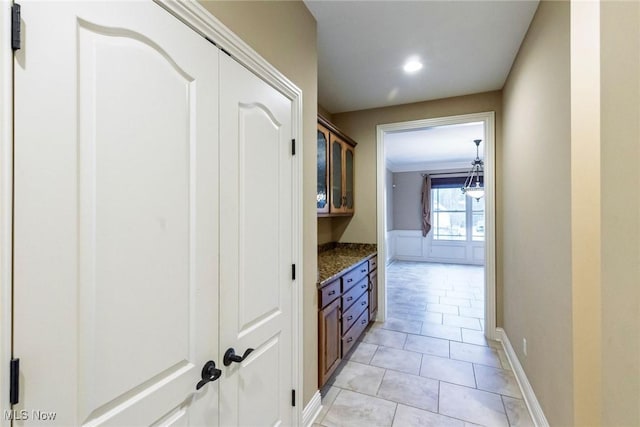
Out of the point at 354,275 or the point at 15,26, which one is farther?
the point at 354,275

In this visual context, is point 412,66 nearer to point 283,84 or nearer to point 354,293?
point 283,84

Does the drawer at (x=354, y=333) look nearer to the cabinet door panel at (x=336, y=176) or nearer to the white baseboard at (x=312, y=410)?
the white baseboard at (x=312, y=410)

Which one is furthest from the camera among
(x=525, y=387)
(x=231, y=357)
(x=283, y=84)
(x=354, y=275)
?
(x=354, y=275)

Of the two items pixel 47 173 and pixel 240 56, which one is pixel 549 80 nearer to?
pixel 240 56

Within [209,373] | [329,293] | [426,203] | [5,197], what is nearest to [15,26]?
[5,197]

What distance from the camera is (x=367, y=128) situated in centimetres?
370

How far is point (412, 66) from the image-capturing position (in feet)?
8.58

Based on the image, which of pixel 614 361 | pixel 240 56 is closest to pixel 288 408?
pixel 614 361

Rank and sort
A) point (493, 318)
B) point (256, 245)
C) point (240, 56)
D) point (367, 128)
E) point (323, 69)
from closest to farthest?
1. point (240, 56)
2. point (256, 245)
3. point (323, 69)
4. point (493, 318)
5. point (367, 128)

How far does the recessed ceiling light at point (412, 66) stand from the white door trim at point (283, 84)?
1.35 m

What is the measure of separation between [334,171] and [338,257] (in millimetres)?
958

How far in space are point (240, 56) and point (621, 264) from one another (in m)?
1.41

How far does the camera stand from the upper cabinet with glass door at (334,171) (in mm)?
2818

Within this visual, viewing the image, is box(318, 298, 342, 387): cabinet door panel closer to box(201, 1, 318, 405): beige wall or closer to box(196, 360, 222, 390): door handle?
box(201, 1, 318, 405): beige wall
